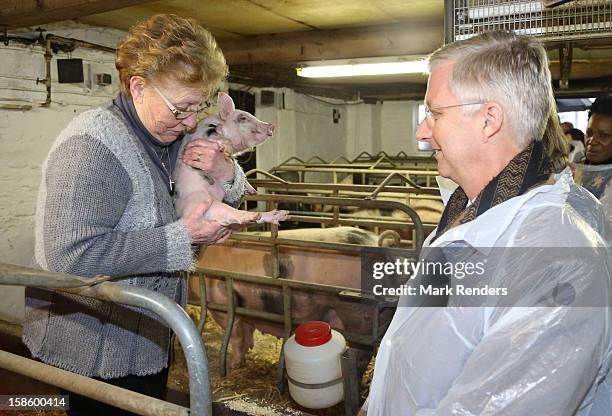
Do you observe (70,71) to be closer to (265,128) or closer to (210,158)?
(265,128)

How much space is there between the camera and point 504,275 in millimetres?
1021

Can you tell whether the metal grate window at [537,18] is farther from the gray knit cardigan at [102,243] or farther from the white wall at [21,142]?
the white wall at [21,142]

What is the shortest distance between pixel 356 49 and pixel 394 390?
4.98m

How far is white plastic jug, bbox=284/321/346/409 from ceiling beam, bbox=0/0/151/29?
7.64 ft

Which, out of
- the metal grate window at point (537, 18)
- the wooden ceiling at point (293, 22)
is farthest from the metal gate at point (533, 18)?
the wooden ceiling at point (293, 22)

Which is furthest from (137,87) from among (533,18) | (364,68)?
(364,68)

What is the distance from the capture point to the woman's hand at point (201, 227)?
5.13 ft

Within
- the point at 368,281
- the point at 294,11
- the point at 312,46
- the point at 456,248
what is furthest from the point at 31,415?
the point at 312,46

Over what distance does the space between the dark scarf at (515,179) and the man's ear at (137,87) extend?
3.34 ft

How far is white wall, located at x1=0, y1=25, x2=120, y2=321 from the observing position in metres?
4.53

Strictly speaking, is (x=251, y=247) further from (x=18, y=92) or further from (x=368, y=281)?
(x=18, y=92)

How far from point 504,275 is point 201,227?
926mm

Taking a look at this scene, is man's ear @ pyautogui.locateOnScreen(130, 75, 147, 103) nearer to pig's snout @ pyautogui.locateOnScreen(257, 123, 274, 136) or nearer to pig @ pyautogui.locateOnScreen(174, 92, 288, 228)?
pig @ pyautogui.locateOnScreen(174, 92, 288, 228)

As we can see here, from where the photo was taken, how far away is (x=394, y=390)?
1147 mm
